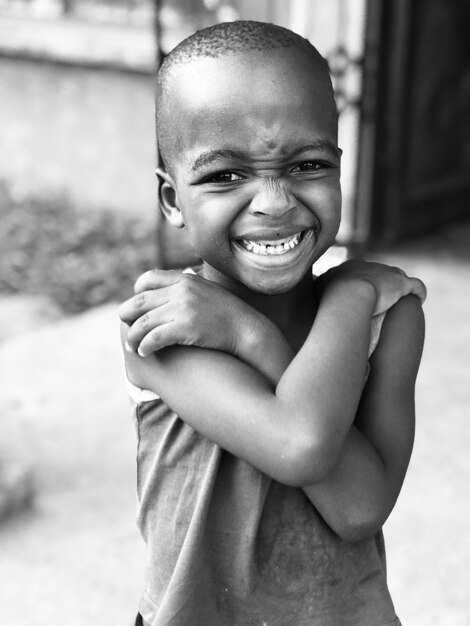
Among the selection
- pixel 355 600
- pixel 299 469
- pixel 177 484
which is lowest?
pixel 355 600

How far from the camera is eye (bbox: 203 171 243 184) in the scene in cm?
121

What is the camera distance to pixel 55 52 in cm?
623

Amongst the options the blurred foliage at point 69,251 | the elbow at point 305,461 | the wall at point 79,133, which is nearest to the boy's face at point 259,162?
the elbow at point 305,461

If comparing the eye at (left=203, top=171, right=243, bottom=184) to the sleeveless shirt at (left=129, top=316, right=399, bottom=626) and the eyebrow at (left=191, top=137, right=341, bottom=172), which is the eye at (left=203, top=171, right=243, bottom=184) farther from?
the sleeveless shirt at (left=129, top=316, right=399, bottom=626)

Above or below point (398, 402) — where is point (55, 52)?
below

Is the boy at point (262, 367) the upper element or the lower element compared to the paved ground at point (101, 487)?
upper

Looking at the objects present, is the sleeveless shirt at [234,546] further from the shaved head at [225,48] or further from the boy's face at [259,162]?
the shaved head at [225,48]

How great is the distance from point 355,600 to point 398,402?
299 mm

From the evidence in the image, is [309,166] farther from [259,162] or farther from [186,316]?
[186,316]

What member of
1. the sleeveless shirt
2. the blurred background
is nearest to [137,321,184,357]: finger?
the sleeveless shirt

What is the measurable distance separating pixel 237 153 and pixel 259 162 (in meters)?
0.03

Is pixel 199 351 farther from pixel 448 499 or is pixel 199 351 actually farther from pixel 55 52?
pixel 55 52

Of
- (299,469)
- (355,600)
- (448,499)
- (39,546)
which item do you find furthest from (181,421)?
(448,499)

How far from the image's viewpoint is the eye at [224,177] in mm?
1214
